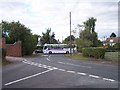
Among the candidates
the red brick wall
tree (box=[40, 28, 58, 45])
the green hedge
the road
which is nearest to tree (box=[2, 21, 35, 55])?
the red brick wall

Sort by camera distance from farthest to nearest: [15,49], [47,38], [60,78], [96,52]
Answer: [47,38], [15,49], [96,52], [60,78]

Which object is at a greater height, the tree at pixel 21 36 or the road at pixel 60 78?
the tree at pixel 21 36

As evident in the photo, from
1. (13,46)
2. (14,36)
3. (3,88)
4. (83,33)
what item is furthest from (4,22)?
(3,88)

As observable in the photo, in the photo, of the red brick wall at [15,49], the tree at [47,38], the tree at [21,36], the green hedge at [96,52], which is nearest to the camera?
the green hedge at [96,52]

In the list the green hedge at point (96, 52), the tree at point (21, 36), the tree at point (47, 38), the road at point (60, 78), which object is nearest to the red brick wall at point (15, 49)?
the tree at point (21, 36)

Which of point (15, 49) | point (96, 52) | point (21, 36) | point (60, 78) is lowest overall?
point (60, 78)

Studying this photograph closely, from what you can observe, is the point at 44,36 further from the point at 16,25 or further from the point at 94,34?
the point at 16,25

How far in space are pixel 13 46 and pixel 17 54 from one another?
1727mm

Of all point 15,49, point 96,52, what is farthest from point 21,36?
point 96,52

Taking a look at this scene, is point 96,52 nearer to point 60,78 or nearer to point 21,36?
point 21,36

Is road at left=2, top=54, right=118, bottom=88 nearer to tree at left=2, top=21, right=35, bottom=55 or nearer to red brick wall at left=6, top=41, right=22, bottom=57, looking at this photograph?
red brick wall at left=6, top=41, right=22, bottom=57

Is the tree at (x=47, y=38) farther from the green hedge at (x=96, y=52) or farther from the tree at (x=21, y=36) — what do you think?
the green hedge at (x=96, y=52)

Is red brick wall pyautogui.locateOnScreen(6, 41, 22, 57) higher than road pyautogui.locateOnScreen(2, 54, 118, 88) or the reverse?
higher

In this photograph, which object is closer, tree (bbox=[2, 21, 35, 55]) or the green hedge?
the green hedge
